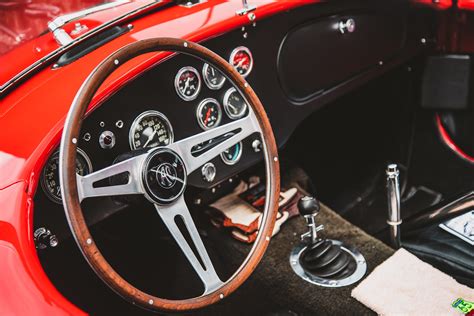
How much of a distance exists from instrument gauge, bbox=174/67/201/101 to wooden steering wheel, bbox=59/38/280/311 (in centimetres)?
17

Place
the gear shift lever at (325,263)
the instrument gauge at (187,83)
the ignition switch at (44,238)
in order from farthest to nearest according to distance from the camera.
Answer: the gear shift lever at (325,263), the instrument gauge at (187,83), the ignition switch at (44,238)

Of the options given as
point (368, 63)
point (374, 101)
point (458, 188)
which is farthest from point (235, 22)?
point (458, 188)

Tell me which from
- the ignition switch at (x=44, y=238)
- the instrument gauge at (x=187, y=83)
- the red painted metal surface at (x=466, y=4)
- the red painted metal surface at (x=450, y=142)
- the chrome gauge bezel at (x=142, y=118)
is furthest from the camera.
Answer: the red painted metal surface at (x=450, y=142)

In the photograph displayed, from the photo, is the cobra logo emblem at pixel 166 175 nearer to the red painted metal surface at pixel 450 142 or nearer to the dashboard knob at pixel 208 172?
the dashboard knob at pixel 208 172

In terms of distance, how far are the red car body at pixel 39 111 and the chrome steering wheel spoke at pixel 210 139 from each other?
223 millimetres

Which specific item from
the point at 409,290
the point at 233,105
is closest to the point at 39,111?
the point at 233,105

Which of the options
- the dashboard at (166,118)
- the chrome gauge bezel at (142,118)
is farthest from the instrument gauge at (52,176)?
the chrome gauge bezel at (142,118)

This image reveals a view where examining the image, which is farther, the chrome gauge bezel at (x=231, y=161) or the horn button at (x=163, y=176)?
the chrome gauge bezel at (x=231, y=161)

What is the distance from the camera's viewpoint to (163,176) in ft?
4.34

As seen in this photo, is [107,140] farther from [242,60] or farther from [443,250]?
[443,250]

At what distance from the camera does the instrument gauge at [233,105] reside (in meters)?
1.72

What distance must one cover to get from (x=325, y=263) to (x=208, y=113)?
0.61 m

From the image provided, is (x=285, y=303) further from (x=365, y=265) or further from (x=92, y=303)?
(x=92, y=303)

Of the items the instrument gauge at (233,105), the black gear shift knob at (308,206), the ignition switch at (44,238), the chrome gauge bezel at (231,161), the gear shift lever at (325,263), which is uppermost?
the instrument gauge at (233,105)
